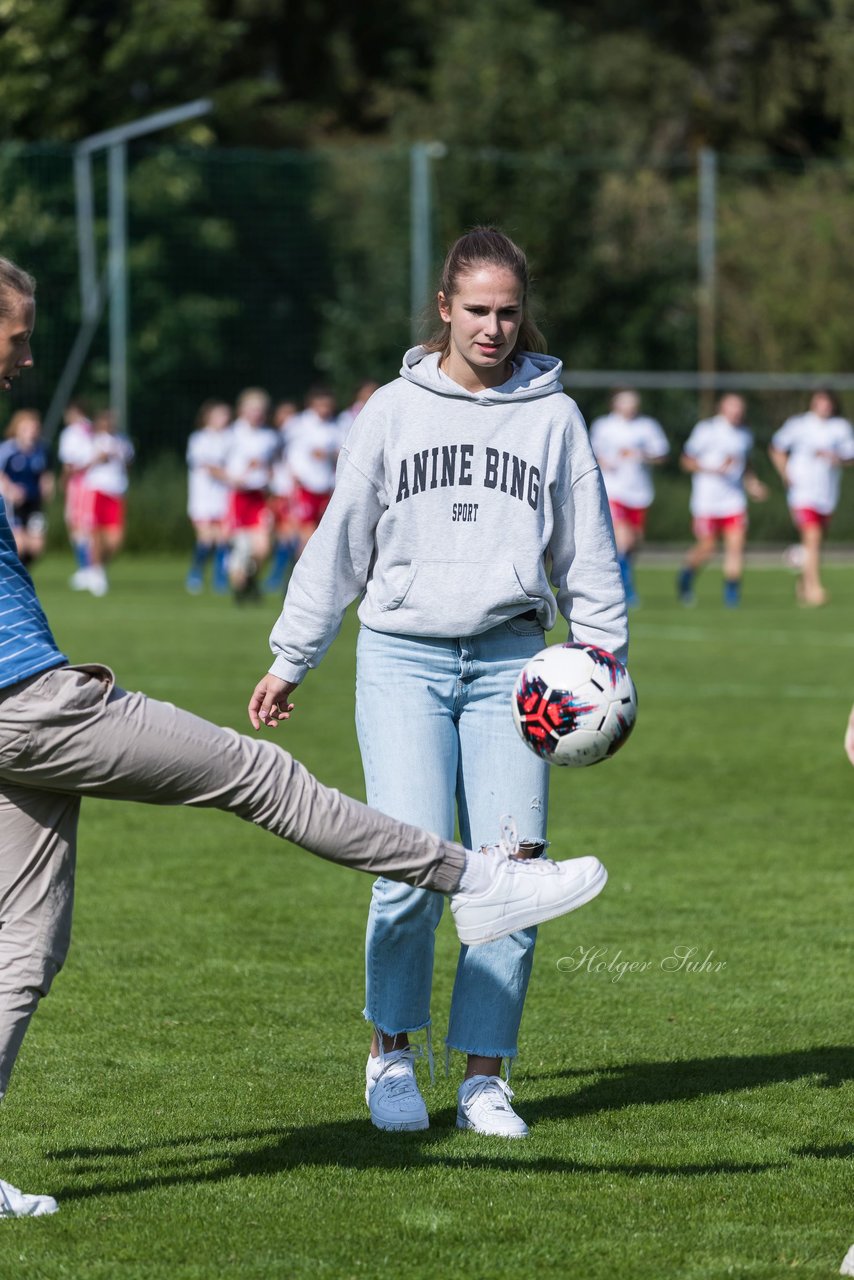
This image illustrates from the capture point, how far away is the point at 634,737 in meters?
12.7

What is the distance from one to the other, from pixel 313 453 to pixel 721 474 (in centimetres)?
512

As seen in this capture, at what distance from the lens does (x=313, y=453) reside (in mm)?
25797

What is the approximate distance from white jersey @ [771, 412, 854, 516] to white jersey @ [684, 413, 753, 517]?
543 millimetres

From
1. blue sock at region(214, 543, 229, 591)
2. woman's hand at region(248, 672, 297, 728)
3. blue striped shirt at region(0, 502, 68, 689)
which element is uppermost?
blue striped shirt at region(0, 502, 68, 689)

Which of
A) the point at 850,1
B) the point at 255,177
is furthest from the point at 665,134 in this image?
the point at 255,177

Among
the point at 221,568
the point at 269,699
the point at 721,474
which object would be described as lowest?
the point at 221,568

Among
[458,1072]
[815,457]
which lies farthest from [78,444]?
[458,1072]

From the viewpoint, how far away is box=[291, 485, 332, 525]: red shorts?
2586cm

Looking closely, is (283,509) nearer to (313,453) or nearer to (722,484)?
(313,453)

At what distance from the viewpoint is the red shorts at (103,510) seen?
2622 centimetres

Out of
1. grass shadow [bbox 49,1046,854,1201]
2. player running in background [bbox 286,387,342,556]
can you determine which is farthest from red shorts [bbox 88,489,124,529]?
grass shadow [bbox 49,1046,854,1201]

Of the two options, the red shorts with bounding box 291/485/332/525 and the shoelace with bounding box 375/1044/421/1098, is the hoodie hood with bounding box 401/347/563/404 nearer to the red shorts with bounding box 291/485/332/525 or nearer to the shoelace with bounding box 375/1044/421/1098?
the shoelace with bounding box 375/1044/421/1098

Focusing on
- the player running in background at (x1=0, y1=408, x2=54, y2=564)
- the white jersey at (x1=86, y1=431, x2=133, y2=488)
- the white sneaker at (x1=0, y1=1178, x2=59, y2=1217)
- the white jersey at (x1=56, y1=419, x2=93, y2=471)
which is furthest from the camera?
the white jersey at (x1=56, y1=419, x2=93, y2=471)

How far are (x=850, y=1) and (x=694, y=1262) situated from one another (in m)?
45.4
